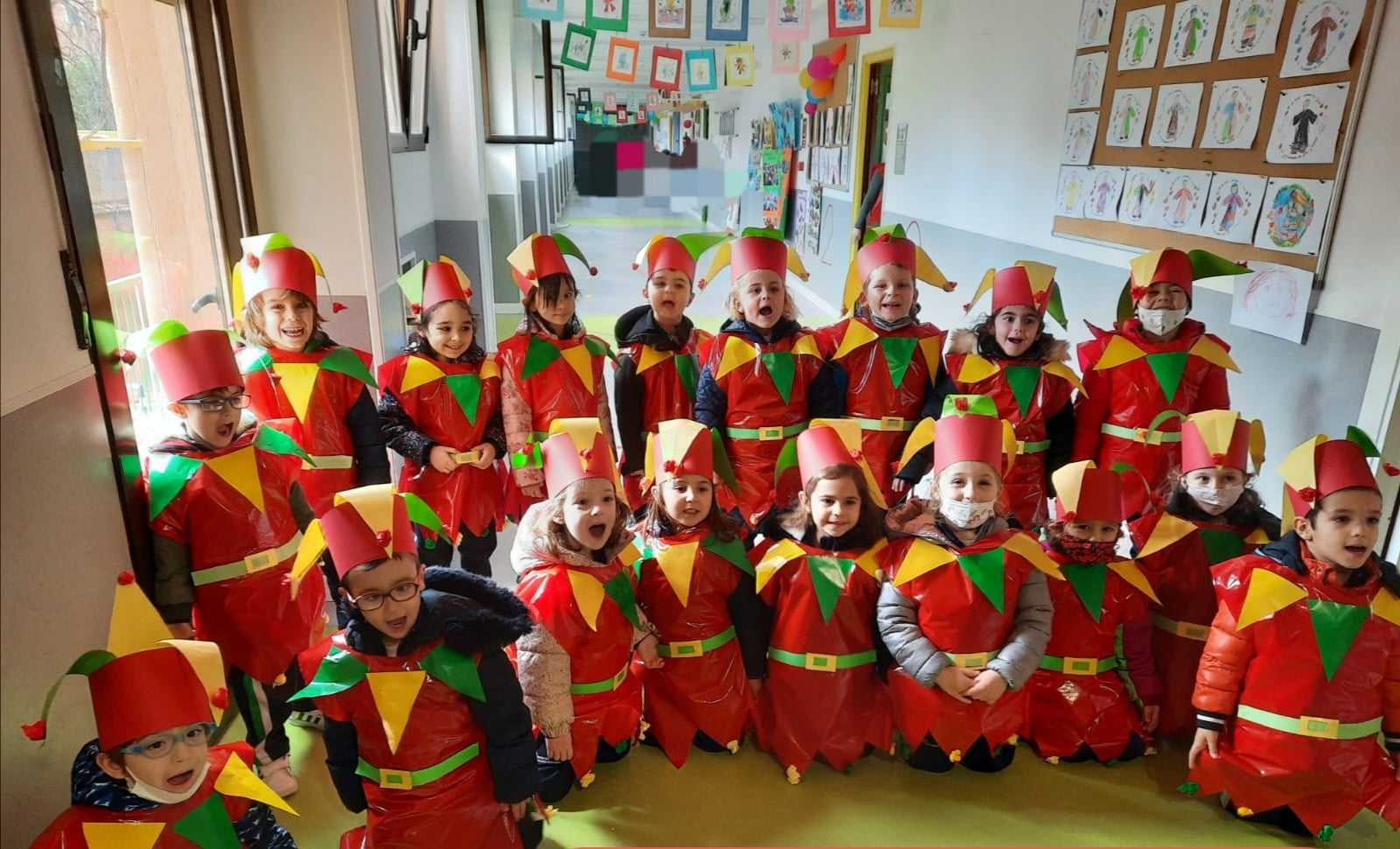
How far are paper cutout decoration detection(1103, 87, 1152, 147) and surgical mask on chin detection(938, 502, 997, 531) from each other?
2.28m

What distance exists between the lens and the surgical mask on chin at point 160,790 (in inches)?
55.3

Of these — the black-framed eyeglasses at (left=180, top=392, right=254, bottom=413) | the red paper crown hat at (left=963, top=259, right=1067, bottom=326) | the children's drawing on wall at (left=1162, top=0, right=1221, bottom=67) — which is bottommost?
the black-framed eyeglasses at (left=180, top=392, right=254, bottom=413)

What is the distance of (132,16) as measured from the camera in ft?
7.81

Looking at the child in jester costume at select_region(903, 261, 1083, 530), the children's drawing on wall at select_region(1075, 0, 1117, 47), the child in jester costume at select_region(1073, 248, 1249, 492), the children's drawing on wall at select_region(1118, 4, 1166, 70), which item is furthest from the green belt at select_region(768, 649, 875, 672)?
the children's drawing on wall at select_region(1075, 0, 1117, 47)

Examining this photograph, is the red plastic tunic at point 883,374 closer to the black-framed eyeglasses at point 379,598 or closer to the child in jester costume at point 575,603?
the child in jester costume at point 575,603

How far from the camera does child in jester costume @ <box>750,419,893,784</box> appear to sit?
217cm

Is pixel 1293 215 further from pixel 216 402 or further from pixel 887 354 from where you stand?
pixel 216 402

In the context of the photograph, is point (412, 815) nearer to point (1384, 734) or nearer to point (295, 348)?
point (295, 348)

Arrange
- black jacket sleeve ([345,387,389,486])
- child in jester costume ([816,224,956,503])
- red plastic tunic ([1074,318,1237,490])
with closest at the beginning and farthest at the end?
black jacket sleeve ([345,387,389,486]) → red plastic tunic ([1074,318,1237,490]) → child in jester costume ([816,224,956,503])

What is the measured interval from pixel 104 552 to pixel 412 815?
0.82 metres

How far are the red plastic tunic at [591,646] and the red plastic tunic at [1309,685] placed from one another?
1393mm

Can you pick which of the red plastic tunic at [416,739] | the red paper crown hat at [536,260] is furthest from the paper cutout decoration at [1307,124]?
the red plastic tunic at [416,739]

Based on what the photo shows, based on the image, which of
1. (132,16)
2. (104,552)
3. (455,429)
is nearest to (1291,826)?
(455,429)

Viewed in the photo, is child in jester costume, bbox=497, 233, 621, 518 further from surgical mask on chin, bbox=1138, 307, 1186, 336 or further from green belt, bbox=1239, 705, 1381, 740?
green belt, bbox=1239, 705, 1381, 740
